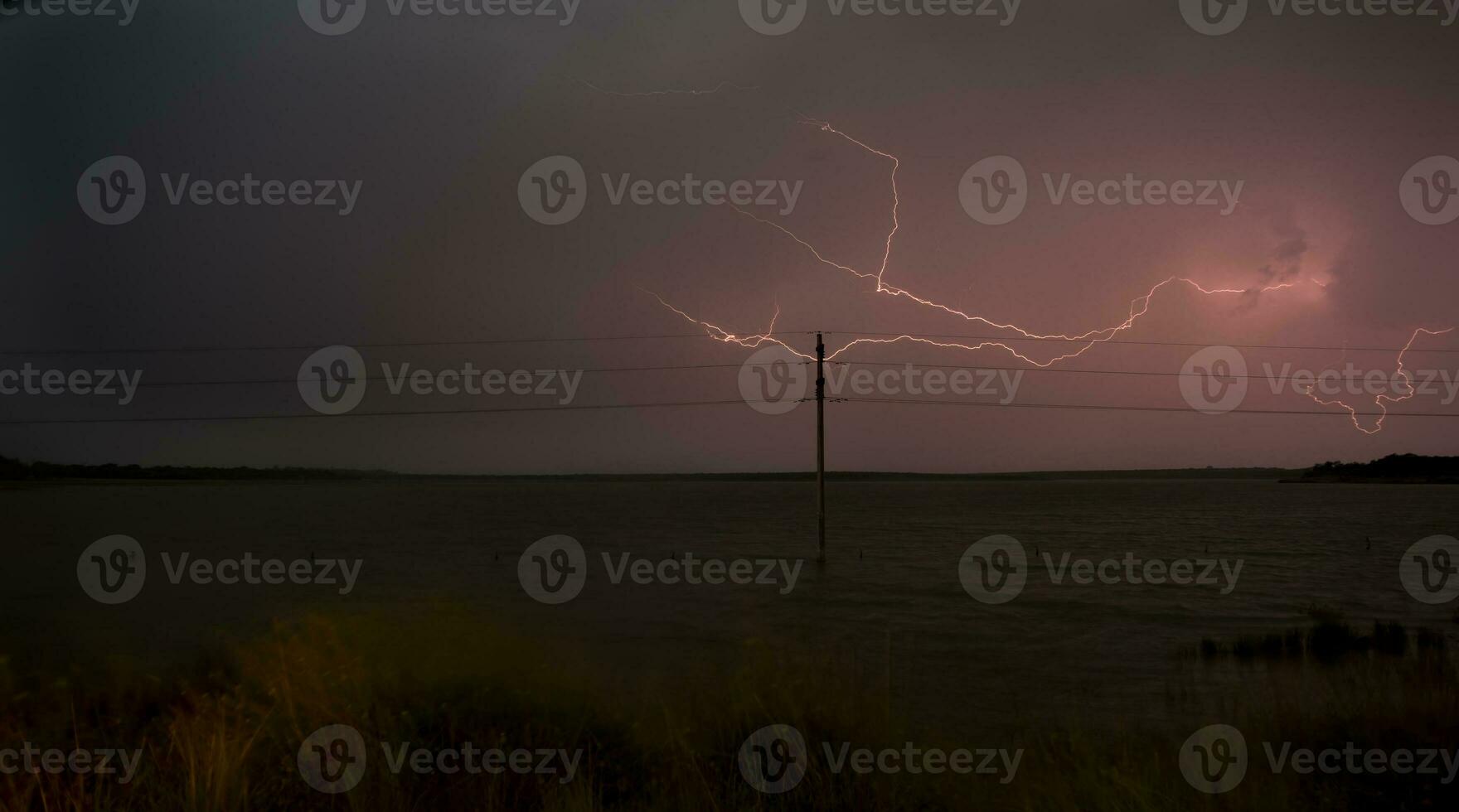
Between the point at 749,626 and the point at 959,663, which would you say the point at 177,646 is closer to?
the point at 749,626

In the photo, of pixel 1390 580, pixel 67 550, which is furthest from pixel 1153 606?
pixel 67 550

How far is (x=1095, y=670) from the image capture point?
54.7 feet
